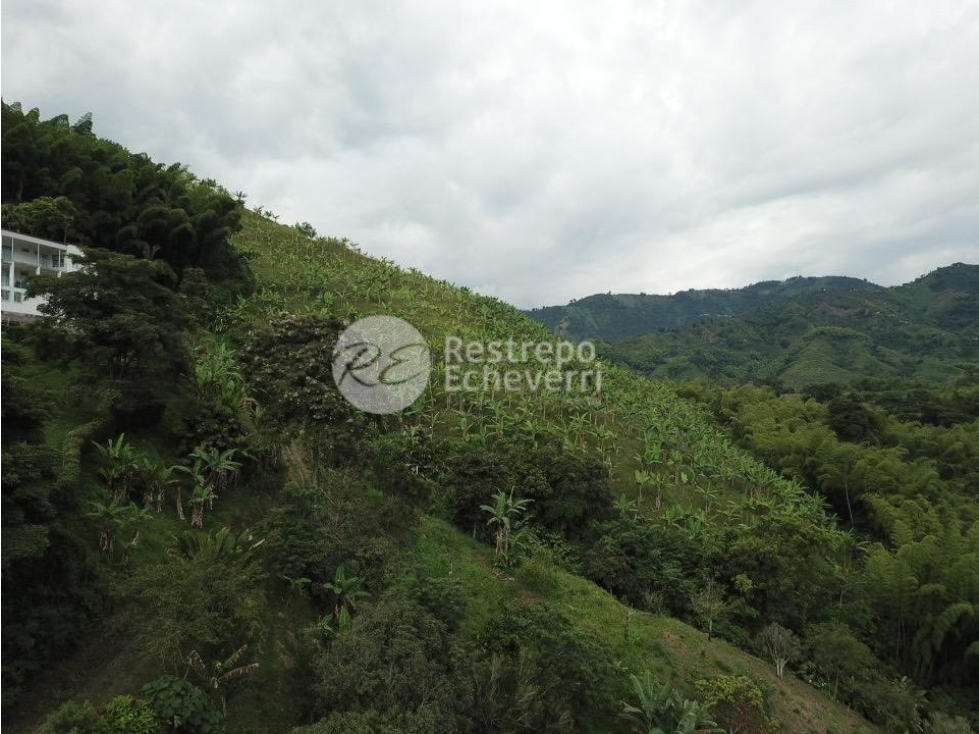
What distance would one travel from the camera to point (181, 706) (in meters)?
10.4

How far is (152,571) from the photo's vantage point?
1137 centimetres

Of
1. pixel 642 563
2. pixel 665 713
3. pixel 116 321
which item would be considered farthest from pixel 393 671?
pixel 642 563

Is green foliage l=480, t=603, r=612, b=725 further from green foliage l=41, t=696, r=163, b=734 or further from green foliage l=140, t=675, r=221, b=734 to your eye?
green foliage l=41, t=696, r=163, b=734

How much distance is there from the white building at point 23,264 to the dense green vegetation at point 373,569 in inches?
200

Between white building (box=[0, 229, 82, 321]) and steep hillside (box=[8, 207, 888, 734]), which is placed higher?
white building (box=[0, 229, 82, 321])

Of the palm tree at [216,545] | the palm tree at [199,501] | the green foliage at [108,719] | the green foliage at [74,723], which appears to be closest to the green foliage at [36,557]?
the green foliage at [108,719]

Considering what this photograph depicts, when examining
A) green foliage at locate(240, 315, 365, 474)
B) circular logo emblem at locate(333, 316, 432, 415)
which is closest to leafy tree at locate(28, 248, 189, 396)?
green foliage at locate(240, 315, 365, 474)

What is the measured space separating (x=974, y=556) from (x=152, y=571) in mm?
28012

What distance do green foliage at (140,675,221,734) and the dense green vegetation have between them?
0.05 meters

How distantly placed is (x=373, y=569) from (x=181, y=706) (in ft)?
19.8

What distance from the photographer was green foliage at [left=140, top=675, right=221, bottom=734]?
10.2 meters

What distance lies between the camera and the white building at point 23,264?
26.0 meters

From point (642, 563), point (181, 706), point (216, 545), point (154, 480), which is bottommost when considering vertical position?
point (642, 563)

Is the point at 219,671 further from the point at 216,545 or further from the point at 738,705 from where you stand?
the point at 738,705
